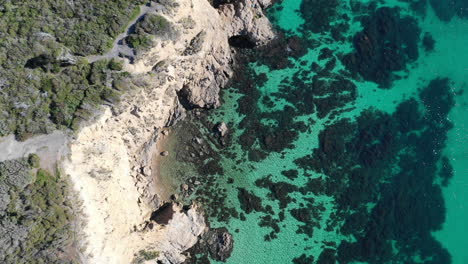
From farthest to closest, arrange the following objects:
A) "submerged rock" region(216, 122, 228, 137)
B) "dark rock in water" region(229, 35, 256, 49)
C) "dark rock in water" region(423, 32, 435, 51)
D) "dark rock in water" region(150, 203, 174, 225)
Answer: "dark rock in water" region(423, 32, 435, 51) → "dark rock in water" region(229, 35, 256, 49) → "submerged rock" region(216, 122, 228, 137) → "dark rock in water" region(150, 203, 174, 225)

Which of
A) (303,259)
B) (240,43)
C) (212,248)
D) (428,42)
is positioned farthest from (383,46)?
(212,248)

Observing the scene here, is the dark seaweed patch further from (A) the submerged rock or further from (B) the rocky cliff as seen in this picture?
(A) the submerged rock

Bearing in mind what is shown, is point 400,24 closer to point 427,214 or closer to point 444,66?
point 444,66

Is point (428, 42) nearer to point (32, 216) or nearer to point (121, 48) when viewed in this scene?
point (121, 48)

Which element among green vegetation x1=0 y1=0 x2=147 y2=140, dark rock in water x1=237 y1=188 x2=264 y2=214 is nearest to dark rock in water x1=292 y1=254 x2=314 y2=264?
dark rock in water x1=237 y1=188 x2=264 y2=214

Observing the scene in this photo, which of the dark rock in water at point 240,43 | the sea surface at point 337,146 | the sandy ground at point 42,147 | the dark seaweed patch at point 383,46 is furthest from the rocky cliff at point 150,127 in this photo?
the dark seaweed patch at point 383,46

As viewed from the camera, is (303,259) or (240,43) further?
(240,43)

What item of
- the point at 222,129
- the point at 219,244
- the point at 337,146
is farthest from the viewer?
the point at 337,146

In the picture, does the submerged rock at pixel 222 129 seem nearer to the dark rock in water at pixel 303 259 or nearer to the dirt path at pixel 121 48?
the dirt path at pixel 121 48
